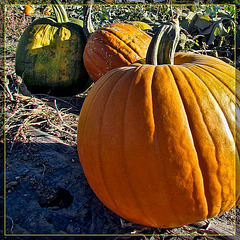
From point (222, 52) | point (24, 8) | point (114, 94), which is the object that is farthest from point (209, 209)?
point (24, 8)

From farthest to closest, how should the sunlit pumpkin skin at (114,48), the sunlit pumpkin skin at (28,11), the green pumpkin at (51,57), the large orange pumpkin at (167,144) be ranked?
the sunlit pumpkin skin at (28,11)
the green pumpkin at (51,57)
the sunlit pumpkin skin at (114,48)
the large orange pumpkin at (167,144)

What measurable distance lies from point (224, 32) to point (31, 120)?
381cm

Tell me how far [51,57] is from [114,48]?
91cm

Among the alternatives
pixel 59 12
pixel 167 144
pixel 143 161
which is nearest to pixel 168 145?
pixel 167 144

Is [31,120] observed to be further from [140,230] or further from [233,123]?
[233,123]

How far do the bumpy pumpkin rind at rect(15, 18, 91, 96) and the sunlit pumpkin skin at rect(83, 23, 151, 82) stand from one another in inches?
14.4

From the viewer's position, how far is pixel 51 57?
335cm

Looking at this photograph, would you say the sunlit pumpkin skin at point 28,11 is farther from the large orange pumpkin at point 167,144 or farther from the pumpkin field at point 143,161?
the large orange pumpkin at point 167,144

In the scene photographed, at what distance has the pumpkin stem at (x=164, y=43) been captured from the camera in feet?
5.66

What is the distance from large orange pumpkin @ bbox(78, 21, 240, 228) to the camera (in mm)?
1396

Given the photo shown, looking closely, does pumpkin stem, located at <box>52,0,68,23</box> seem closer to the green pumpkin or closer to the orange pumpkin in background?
the green pumpkin

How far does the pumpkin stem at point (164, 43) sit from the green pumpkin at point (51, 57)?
1853mm

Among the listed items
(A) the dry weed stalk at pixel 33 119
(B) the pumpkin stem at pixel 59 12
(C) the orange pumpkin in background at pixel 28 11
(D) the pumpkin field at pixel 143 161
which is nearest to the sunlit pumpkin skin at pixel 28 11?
(C) the orange pumpkin in background at pixel 28 11

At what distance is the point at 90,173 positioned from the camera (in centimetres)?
166
